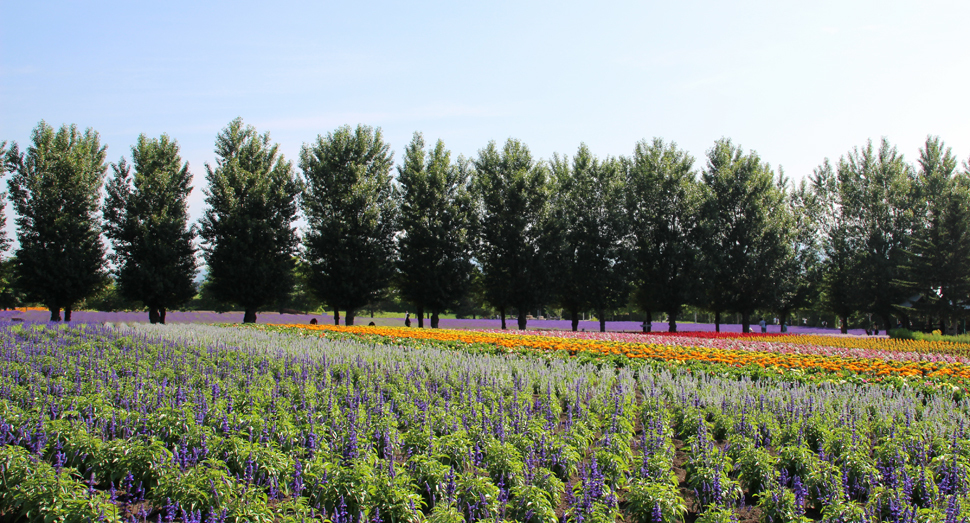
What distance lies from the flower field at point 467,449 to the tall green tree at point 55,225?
28815 mm

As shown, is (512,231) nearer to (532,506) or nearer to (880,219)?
(880,219)

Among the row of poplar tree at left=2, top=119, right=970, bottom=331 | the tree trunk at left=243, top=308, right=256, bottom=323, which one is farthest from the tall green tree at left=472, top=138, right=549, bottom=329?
the tree trunk at left=243, top=308, right=256, bottom=323

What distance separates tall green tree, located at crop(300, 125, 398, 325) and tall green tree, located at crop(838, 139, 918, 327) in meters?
31.6

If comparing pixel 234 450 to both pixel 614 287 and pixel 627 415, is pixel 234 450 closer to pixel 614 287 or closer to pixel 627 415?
pixel 627 415

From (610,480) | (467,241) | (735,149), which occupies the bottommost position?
(610,480)

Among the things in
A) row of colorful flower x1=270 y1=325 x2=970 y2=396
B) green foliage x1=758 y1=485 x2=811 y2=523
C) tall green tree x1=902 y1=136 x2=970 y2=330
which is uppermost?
tall green tree x1=902 y1=136 x2=970 y2=330

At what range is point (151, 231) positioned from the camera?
3484cm

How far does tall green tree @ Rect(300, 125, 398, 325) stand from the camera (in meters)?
34.5

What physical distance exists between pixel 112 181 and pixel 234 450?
1541 inches

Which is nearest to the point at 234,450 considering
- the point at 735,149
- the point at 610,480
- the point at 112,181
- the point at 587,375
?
the point at 610,480

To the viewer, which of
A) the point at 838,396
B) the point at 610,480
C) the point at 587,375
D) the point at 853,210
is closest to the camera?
the point at 610,480

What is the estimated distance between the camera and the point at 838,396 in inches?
337

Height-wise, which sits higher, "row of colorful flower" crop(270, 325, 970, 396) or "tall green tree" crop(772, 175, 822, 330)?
"tall green tree" crop(772, 175, 822, 330)

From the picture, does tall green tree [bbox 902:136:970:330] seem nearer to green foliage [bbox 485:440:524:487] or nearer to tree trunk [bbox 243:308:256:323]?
green foliage [bbox 485:440:524:487]
